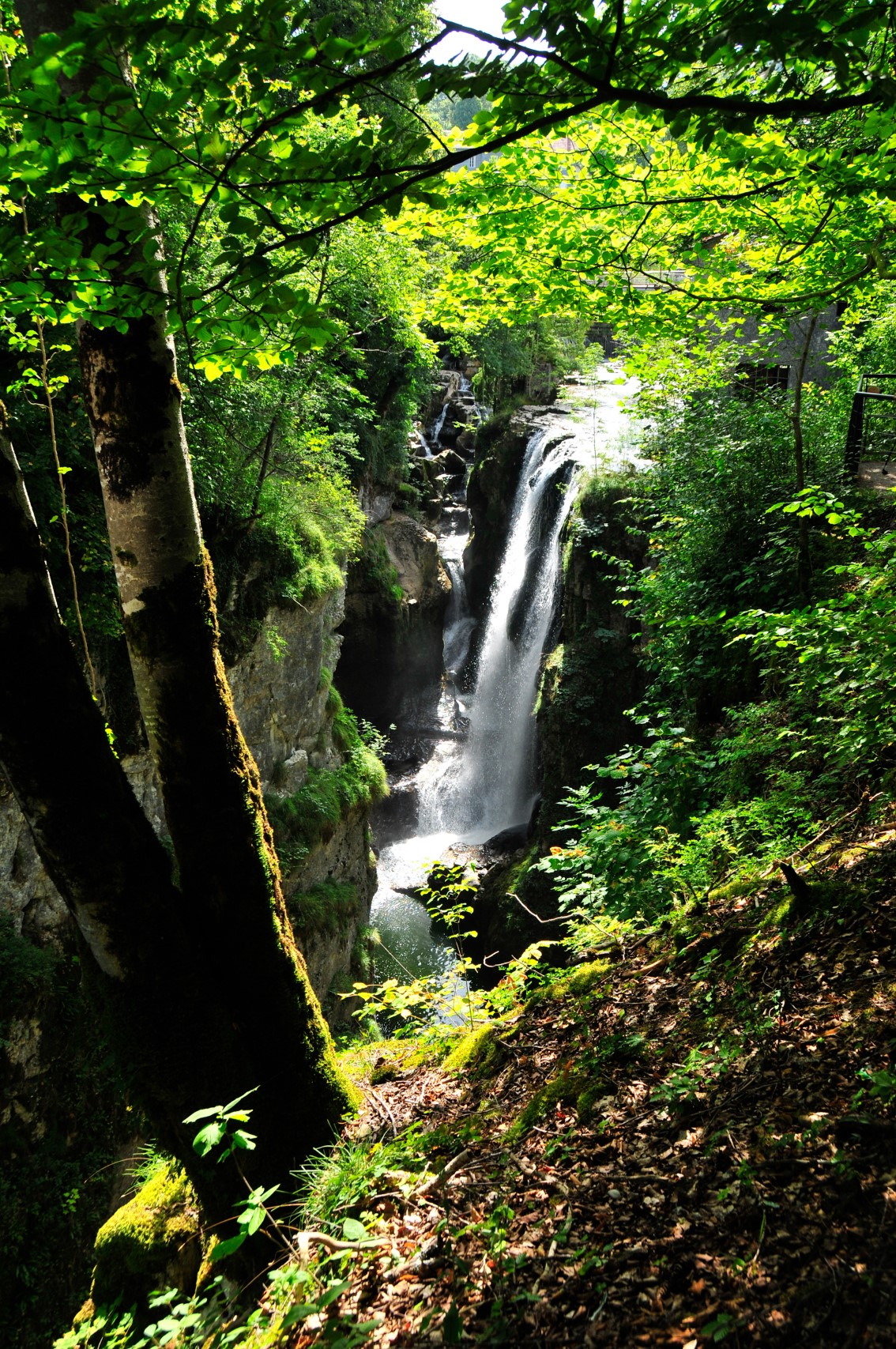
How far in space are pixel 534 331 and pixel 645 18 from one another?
2275 centimetres

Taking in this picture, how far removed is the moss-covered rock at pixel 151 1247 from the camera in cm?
319

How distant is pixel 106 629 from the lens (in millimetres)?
6297

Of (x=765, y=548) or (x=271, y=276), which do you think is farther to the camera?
(x=765, y=548)

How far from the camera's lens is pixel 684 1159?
6.61 ft

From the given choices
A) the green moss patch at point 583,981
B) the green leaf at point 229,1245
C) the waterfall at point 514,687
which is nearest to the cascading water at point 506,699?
the waterfall at point 514,687

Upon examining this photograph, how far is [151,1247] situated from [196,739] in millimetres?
2502

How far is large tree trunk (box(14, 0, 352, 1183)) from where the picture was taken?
8.57 feet

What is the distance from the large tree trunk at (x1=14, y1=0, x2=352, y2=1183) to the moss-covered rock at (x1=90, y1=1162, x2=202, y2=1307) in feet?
2.84

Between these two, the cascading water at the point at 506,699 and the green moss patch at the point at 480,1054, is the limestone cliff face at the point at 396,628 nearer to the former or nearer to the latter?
the cascading water at the point at 506,699

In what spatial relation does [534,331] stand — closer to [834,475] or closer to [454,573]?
[454,573]

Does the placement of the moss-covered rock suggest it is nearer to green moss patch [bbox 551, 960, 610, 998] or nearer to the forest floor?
the forest floor

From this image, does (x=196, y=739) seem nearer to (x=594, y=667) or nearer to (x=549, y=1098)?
(x=549, y=1098)

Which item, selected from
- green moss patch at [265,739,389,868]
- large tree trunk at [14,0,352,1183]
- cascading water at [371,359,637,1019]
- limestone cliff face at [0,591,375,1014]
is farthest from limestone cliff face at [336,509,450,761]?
large tree trunk at [14,0,352,1183]

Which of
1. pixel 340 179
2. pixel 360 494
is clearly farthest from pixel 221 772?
pixel 360 494
